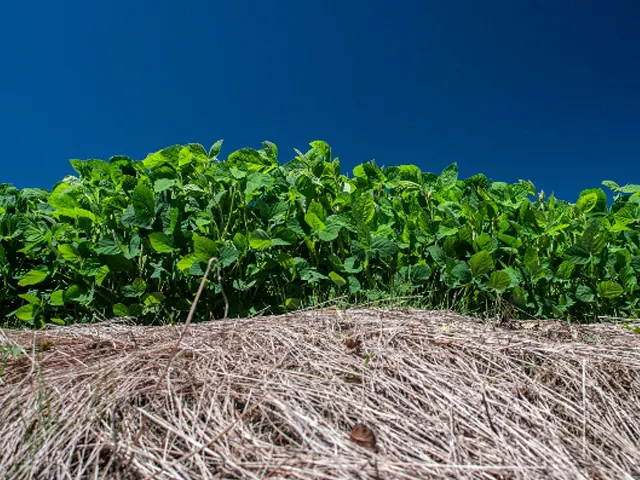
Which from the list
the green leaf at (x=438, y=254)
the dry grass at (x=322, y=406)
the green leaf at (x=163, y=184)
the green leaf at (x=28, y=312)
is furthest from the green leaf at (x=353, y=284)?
the green leaf at (x=28, y=312)

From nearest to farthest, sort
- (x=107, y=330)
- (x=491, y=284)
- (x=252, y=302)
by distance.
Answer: (x=107, y=330), (x=491, y=284), (x=252, y=302)

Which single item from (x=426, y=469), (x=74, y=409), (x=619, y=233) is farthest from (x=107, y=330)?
(x=619, y=233)

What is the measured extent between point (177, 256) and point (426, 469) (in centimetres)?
216

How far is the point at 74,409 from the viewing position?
1388 millimetres

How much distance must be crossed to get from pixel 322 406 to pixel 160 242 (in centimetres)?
169

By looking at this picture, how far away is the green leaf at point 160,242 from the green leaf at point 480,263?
170 cm

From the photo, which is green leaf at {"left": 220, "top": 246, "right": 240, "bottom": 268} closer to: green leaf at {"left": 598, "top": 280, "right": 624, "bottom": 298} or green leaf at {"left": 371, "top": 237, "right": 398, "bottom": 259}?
green leaf at {"left": 371, "top": 237, "right": 398, "bottom": 259}

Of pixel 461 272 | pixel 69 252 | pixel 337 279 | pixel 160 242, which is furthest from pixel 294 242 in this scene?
pixel 69 252

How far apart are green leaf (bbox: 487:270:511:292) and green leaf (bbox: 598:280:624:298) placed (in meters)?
0.71

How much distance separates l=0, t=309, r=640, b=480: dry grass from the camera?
121 centimetres

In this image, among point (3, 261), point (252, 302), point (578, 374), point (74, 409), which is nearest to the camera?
point (74, 409)

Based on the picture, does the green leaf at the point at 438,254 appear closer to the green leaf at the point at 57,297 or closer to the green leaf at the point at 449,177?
the green leaf at the point at 449,177

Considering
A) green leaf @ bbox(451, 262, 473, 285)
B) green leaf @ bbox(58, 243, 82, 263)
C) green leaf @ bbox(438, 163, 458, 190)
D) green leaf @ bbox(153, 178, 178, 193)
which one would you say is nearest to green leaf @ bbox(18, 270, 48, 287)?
green leaf @ bbox(58, 243, 82, 263)

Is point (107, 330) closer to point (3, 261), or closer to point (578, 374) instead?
point (3, 261)
